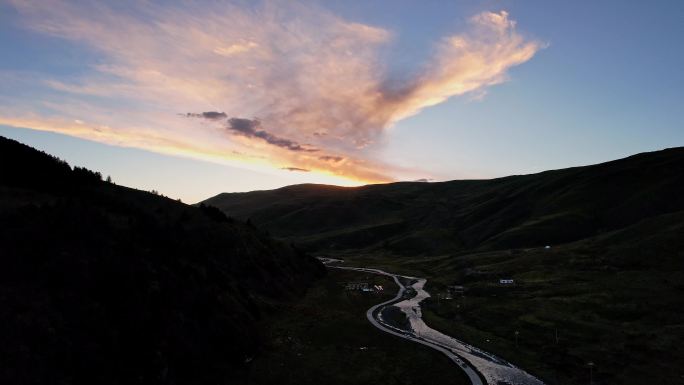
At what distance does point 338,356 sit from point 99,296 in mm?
32267

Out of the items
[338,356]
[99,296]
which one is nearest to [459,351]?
[338,356]

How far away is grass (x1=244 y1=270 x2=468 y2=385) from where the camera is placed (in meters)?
53.7

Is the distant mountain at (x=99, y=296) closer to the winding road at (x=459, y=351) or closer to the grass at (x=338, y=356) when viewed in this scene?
the grass at (x=338, y=356)

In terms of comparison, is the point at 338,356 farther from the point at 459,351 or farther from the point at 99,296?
the point at 99,296

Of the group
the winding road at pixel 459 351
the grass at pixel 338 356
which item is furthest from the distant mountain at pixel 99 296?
the winding road at pixel 459 351

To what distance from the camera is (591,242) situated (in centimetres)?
16500

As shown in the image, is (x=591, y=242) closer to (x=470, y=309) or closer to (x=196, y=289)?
(x=470, y=309)

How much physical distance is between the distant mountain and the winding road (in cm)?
2577

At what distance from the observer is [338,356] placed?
61969 millimetres

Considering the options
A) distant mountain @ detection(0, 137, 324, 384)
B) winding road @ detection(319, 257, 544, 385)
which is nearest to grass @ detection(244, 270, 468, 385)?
winding road @ detection(319, 257, 544, 385)

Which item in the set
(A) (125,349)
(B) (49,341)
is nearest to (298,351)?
(A) (125,349)

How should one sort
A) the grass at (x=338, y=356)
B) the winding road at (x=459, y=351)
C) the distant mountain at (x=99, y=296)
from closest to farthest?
the distant mountain at (x=99, y=296) < the grass at (x=338, y=356) < the winding road at (x=459, y=351)

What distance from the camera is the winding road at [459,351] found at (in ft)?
185

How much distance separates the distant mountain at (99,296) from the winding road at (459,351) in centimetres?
2577
